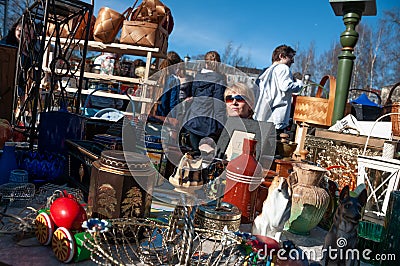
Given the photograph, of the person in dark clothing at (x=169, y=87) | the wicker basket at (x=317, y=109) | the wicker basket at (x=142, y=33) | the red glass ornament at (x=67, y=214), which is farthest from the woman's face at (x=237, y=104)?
the wicker basket at (x=142, y=33)

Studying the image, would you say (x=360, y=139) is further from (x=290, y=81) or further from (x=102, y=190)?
(x=102, y=190)

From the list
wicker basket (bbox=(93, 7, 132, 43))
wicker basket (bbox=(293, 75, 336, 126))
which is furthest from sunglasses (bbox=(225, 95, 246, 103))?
wicker basket (bbox=(93, 7, 132, 43))

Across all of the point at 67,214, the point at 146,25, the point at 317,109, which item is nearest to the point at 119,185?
the point at 67,214

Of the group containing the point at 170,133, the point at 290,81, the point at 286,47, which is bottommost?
the point at 170,133

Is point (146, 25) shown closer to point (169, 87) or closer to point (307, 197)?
point (169, 87)

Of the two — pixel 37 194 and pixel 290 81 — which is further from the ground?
pixel 290 81

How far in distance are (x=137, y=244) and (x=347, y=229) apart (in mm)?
469

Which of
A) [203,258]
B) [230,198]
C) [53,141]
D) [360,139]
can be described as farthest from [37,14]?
[360,139]

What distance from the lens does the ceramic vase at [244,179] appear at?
100 cm

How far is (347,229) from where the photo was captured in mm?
701

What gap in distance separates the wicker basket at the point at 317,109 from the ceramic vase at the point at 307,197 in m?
1.19

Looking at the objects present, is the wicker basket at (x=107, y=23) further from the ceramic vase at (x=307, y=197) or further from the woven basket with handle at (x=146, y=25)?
the ceramic vase at (x=307, y=197)

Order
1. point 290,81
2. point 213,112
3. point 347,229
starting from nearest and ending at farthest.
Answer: point 347,229 → point 213,112 → point 290,81

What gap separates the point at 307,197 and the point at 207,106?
1.45ft
